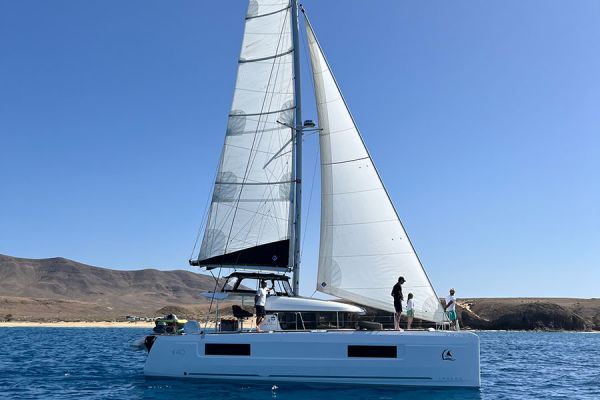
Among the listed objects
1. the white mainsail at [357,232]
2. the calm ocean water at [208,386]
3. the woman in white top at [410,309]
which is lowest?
the calm ocean water at [208,386]

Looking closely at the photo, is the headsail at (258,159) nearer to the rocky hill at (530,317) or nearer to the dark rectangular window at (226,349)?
the dark rectangular window at (226,349)

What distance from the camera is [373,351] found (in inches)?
695

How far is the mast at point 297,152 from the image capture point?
69.2ft

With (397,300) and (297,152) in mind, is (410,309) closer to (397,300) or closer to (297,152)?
(397,300)

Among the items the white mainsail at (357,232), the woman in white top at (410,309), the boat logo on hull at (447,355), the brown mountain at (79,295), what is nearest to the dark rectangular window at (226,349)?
the white mainsail at (357,232)

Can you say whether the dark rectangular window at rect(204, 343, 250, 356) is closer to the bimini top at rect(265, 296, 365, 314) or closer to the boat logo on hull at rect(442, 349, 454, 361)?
the bimini top at rect(265, 296, 365, 314)

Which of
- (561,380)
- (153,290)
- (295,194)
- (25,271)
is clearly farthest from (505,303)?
(25,271)

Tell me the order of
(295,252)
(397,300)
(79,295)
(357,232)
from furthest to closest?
(79,295), (295,252), (357,232), (397,300)

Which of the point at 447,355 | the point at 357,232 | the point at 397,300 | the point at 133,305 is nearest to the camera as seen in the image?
the point at 447,355

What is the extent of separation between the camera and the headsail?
2144 cm

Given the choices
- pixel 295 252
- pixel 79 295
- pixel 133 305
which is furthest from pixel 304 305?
pixel 79 295

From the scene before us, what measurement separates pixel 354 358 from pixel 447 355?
279 cm

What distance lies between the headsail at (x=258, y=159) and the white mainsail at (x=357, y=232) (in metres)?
1.62

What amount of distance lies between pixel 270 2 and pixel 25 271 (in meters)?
200
